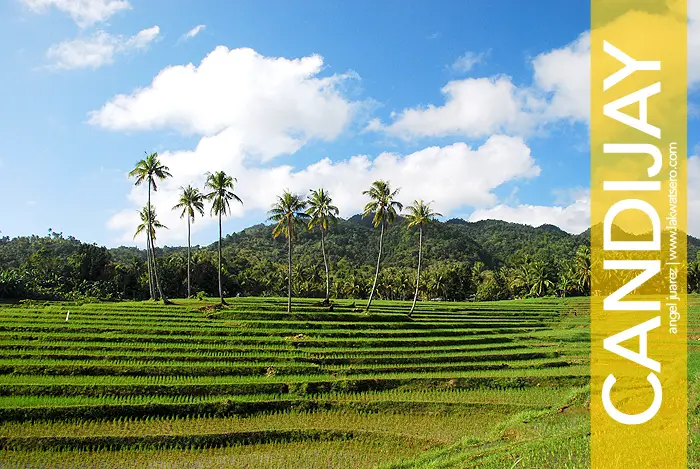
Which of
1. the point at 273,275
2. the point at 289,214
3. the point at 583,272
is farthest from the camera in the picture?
the point at 273,275

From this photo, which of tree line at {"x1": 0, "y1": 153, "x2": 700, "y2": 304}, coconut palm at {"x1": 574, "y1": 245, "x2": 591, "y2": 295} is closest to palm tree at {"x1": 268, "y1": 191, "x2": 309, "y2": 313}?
tree line at {"x1": 0, "y1": 153, "x2": 700, "y2": 304}

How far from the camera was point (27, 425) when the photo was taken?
71.8 feet

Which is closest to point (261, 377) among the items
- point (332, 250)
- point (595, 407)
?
point (595, 407)

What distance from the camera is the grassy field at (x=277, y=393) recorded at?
777 inches

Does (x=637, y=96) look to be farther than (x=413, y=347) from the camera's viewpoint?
No

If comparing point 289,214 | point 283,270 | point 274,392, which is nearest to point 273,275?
point 283,270

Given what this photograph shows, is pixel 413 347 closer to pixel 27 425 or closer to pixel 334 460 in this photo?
pixel 334 460

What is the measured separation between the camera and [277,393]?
1085 inches

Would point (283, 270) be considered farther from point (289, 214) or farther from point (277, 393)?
point (277, 393)

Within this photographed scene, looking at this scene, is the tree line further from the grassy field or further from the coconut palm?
the grassy field

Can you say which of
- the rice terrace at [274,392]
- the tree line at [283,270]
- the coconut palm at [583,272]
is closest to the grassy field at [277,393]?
the rice terrace at [274,392]

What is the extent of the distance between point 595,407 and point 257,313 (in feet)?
99.8

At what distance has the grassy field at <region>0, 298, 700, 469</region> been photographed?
1973 cm

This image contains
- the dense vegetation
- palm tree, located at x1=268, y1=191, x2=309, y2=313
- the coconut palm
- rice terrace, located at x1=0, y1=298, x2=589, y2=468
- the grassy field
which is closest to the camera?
the grassy field
